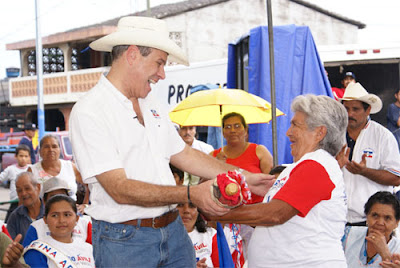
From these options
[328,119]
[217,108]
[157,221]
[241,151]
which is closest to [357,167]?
[241,151]

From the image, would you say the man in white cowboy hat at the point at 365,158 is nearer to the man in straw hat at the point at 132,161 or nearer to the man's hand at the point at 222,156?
the man's hand at the point at 222,156

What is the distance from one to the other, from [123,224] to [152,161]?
1.17 ft

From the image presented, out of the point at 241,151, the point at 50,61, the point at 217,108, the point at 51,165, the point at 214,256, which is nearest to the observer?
the point at 214,256

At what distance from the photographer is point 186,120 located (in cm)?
746

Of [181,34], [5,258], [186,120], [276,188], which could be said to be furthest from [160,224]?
[181,34]

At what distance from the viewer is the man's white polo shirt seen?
292 centimetres

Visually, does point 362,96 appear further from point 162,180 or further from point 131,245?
point 131,245

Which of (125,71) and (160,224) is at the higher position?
(125,71)

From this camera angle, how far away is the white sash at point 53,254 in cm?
468

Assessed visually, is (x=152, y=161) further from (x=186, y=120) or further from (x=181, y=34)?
(x=181, y=34)

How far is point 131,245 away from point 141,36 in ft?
3.54

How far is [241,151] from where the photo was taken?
639 cm

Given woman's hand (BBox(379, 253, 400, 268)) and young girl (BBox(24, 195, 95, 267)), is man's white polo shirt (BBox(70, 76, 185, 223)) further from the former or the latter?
woman's hand (BBox(379, 253, 400, 268))

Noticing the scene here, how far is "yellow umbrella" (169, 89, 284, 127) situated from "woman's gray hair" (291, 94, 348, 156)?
3.22 meters
